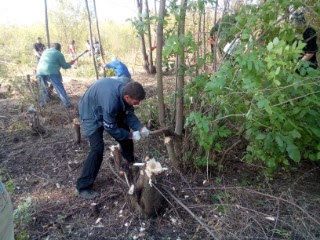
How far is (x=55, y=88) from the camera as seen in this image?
6.41 meters

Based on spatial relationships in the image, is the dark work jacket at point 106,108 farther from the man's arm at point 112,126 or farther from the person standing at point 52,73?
the person standing at point 52,73

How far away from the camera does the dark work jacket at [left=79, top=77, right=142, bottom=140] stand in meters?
3.03

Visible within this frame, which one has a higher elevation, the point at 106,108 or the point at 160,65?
the point at 160,65

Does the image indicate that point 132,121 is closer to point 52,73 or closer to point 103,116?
point 103,116

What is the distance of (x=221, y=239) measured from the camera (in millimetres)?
2594

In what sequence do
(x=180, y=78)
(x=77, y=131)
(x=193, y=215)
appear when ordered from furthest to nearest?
(x=77, y=131) → (x=180, y=78) → (x=193, y=215)

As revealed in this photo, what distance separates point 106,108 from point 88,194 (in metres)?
0.97

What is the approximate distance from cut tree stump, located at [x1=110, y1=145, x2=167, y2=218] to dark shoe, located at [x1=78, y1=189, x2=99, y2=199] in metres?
0.45

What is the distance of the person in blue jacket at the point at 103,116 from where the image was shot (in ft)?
9.88

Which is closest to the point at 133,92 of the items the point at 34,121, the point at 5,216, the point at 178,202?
the point at 178,202

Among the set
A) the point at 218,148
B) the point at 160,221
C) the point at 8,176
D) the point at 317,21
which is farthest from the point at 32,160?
the point at 317,21

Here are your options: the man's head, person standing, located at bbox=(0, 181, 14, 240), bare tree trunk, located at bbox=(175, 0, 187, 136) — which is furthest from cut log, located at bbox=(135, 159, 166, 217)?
person standing, located at bbox=(0, 181, 14, 240)

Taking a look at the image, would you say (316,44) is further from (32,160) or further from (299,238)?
(32,160)

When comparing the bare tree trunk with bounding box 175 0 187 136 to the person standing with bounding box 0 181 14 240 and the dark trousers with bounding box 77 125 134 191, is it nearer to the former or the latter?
the dark trousers with bounding box 77 125 134 191
